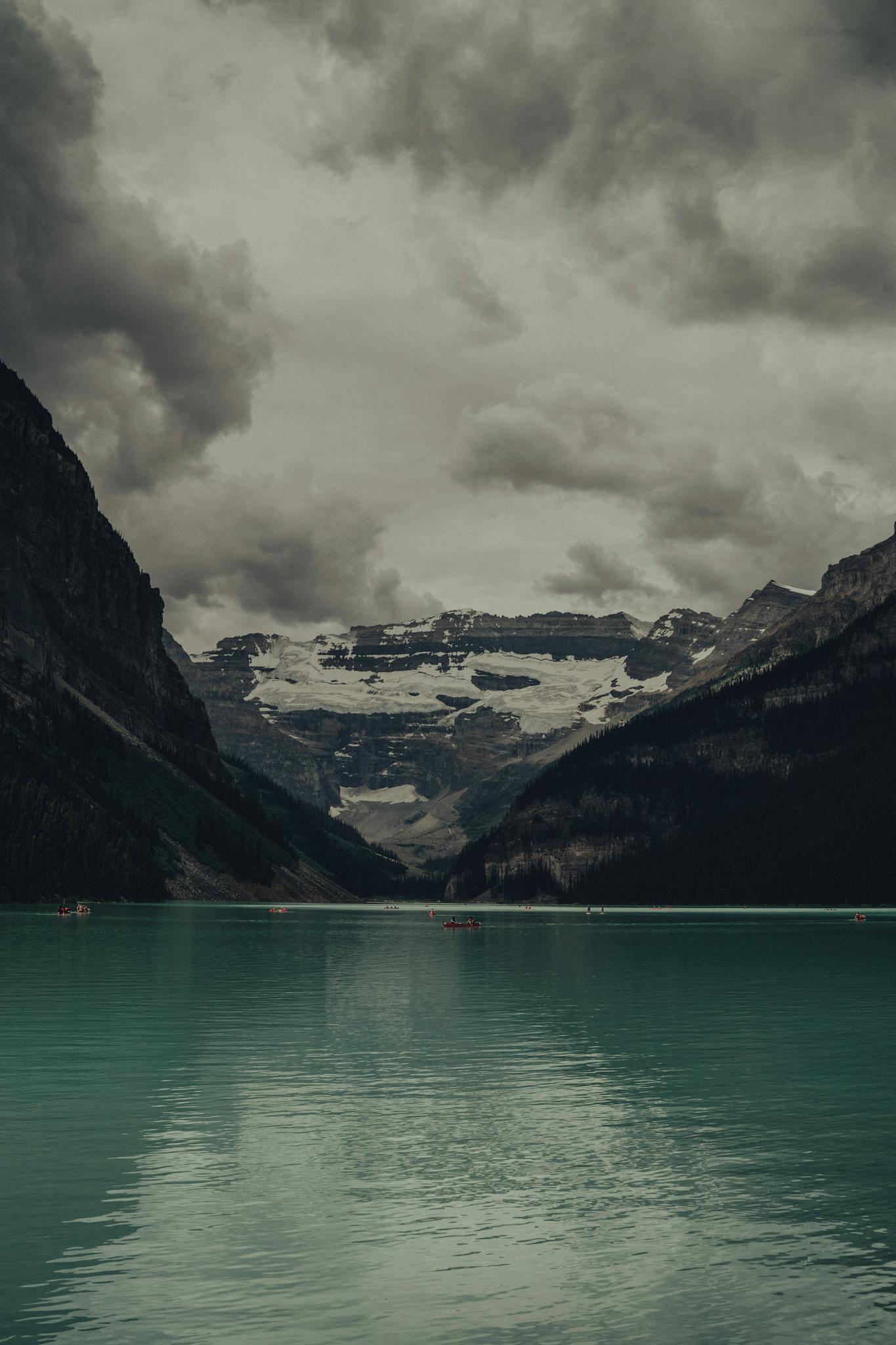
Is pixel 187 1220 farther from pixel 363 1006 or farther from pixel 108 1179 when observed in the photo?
pixel 363 1006

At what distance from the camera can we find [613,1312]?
2956 centimetres

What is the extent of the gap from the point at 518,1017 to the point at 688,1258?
183 ft

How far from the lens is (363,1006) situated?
95625 mm

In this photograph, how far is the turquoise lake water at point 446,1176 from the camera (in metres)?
29.6

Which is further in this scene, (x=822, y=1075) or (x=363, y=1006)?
(x=363, y=1006)

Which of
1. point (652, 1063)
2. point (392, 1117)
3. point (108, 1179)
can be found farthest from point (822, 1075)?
point (108, 1179)

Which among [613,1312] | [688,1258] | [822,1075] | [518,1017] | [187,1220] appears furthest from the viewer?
[518,1017]

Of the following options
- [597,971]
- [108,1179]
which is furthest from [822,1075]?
[597,971]

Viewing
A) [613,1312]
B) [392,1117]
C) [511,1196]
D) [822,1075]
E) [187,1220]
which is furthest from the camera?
[822,1075]

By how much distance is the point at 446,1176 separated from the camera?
42.0 metres

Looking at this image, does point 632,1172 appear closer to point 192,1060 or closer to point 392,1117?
point 392,1117

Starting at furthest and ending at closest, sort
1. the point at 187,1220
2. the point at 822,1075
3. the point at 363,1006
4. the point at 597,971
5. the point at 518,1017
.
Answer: the point at 597,971, the point at 363,1006, the point at 518,1017, the point at 822,1075, the point at 187,1220

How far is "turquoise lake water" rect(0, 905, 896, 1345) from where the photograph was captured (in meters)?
29.6

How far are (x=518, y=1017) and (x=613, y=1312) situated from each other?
195 feet
